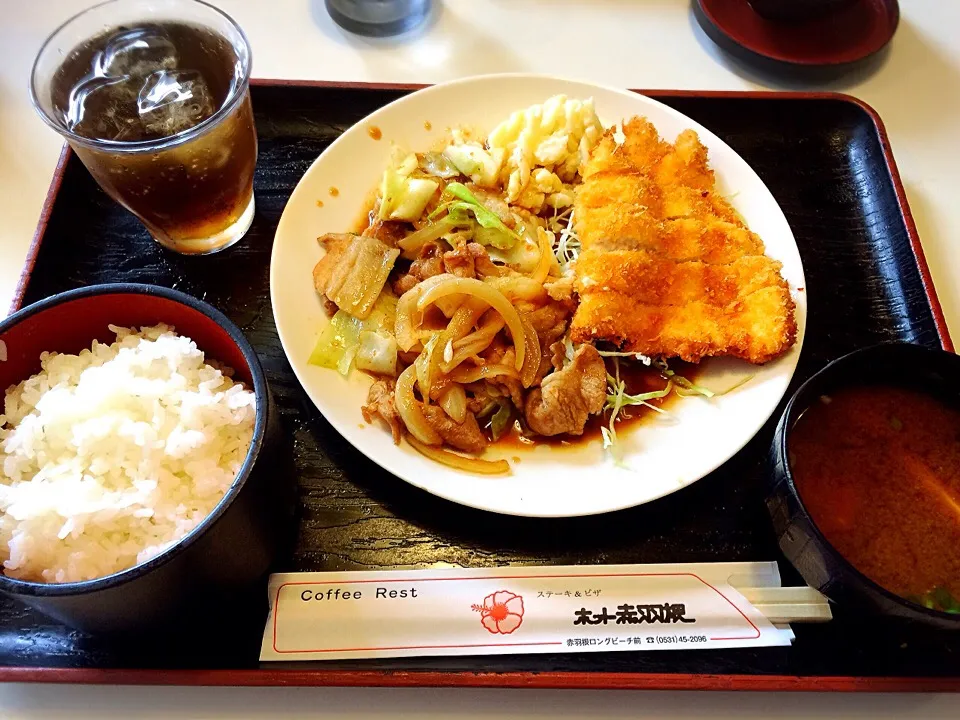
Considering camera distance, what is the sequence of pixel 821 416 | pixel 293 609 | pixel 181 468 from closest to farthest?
pixel 181 468, pixel 293 609, pixel 821 416

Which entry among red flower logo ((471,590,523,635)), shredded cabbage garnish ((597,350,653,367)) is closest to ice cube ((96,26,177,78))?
shredded cabbage garnish ((597,350,653,367))

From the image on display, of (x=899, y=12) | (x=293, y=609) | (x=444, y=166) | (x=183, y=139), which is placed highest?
(x=899, y=12)

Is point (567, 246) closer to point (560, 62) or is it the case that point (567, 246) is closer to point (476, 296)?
point (476, 296)

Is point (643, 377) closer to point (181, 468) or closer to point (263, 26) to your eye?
point (181, 468)

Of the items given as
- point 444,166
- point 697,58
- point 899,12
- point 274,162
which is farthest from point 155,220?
point 899,12

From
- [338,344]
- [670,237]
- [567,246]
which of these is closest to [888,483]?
[670,237]

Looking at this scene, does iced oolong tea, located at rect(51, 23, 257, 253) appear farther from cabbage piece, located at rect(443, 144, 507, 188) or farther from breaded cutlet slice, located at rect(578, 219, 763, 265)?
breaded cutlet slice, located at rect(578, 219, 763, 265)
